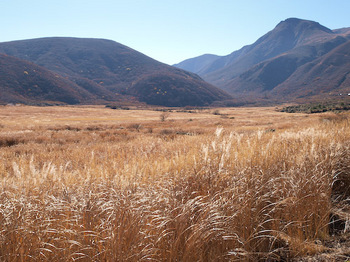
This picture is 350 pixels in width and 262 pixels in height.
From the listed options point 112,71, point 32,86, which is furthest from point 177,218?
point 112,71

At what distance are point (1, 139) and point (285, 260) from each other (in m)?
18.3

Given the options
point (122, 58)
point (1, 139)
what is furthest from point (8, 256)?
point (122, 58)

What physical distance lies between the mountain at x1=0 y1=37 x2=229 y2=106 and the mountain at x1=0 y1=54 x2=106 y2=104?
11591 millimetres

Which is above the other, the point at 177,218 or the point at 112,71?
the point at 112,71

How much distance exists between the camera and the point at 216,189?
11.7 feet

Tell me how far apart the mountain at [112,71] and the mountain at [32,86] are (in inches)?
456

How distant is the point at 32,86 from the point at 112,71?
63463mm

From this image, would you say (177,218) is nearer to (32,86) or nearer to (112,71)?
(32,86)

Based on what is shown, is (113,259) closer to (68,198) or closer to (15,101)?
(68,198)

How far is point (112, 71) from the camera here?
495 ft

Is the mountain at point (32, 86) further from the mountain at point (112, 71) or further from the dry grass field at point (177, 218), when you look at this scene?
the dry grass field at point (177, 218)

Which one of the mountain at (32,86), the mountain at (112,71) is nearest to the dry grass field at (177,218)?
the mountain at (32,86)

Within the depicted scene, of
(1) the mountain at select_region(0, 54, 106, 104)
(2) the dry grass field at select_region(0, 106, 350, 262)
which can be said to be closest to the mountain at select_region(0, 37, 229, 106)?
(1) the mountain at select_region(0, 54, 106, 104)

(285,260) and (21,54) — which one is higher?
(21,54)
